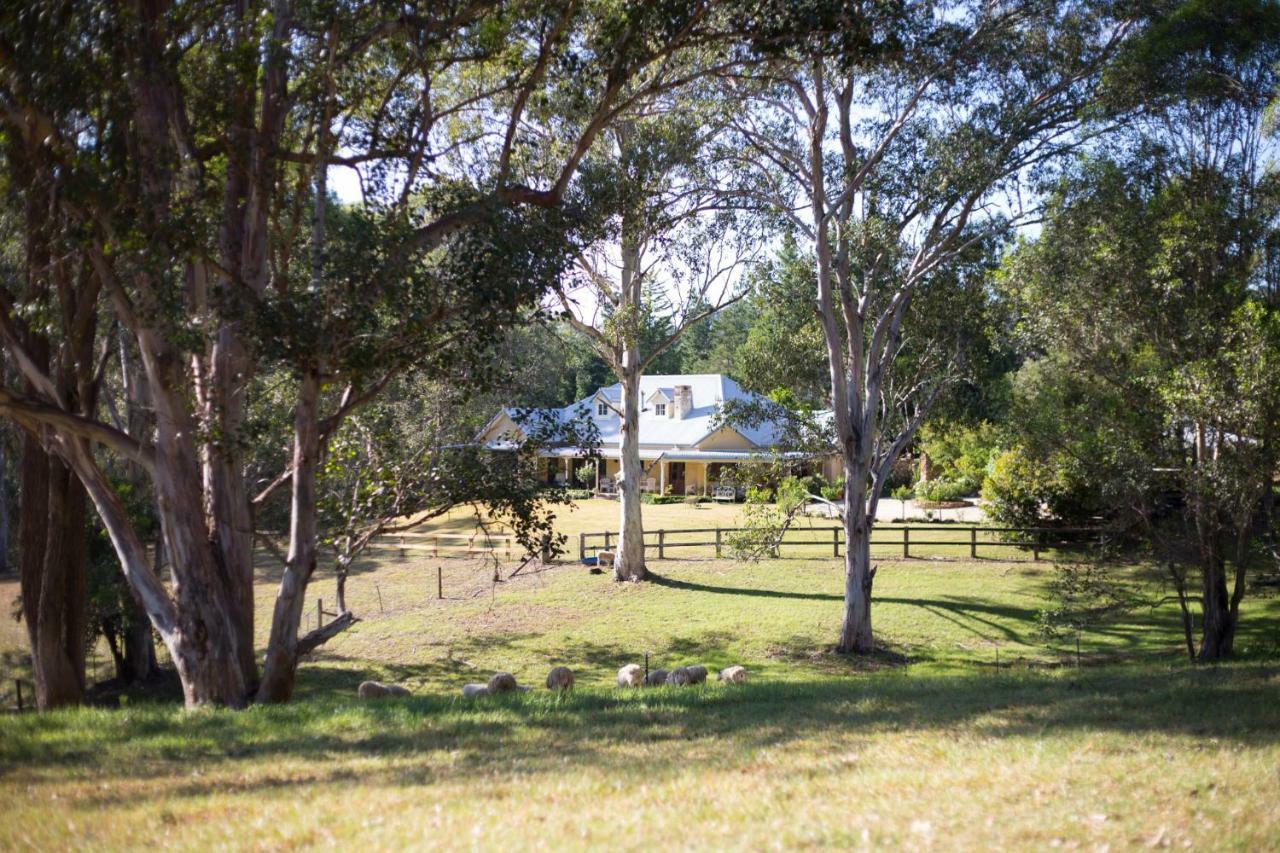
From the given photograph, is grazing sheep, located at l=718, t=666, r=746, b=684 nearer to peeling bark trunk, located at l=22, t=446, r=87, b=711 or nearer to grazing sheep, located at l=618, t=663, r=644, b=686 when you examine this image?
grazing sheep, located at l=618, t=663, r=644, b=686

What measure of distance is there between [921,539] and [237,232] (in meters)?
25.8

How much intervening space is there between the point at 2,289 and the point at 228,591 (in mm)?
4534

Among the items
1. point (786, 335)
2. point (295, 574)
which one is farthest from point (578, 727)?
point (786, 335)

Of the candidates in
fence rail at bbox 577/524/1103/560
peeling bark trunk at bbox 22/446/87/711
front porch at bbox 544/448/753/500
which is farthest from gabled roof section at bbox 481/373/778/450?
peeling bark trunk at bbox 22/446/87/711

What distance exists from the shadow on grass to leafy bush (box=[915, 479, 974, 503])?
34.1 meters

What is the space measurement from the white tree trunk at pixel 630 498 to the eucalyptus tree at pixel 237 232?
1490cm

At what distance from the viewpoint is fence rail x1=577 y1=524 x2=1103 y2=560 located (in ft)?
89.1

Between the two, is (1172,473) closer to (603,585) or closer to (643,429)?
(603,585)

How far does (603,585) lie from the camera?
2661 centimetres

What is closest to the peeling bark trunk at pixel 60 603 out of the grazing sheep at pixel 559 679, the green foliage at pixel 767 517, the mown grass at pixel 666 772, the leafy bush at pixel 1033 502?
the mown grass at pixel 666 772

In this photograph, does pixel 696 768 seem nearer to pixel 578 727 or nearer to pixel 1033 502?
pixel 578 727

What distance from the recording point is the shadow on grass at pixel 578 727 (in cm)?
658

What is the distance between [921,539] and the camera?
31.7 metres

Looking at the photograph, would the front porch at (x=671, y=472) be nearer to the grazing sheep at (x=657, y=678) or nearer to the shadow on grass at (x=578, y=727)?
the grazing sheep at (x=657, y=678)
